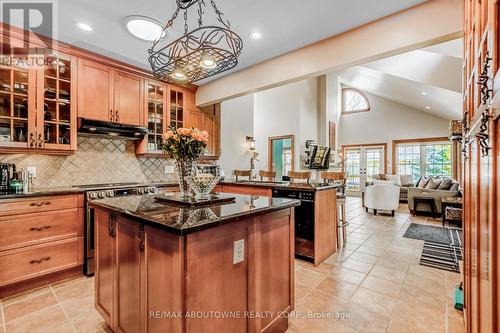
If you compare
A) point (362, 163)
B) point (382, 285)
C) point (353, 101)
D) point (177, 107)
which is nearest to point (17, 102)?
point (177, 107)

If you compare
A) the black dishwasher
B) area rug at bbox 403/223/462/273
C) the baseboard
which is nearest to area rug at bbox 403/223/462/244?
area rug at bbox 403/223/462/273

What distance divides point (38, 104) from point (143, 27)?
1.48m

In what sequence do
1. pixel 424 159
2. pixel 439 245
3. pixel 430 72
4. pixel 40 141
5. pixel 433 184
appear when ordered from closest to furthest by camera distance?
pixel 40 141 → pixel 439 245 → pixel 430 72 → pixel 433 184 → pixel 424 159

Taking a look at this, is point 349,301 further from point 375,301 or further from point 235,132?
point 235,132

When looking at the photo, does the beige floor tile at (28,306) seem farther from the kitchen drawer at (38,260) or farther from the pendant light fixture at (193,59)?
the pendant light fixture at (193,59)

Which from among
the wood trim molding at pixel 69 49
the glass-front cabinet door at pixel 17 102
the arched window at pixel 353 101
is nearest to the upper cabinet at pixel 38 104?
the glass-front cabinet door at pixel 17 102

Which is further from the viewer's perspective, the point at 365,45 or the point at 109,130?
the point at 109,130

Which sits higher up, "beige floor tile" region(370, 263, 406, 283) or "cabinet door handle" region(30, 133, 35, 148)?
"cabinet door handle" region(30, 133, 35, 148)

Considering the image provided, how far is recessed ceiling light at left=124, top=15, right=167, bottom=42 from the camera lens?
8.13 ft

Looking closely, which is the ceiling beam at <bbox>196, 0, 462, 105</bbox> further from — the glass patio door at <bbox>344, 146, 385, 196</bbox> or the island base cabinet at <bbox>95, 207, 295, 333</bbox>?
the glass patio door at <bbox>344, 146, 385, 196</bbox>

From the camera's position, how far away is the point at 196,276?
1.16 metres

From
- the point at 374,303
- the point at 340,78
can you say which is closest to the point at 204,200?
the point at 374,303

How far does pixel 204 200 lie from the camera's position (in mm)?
1739

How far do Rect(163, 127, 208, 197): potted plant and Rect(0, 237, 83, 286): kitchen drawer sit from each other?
1726 mm
